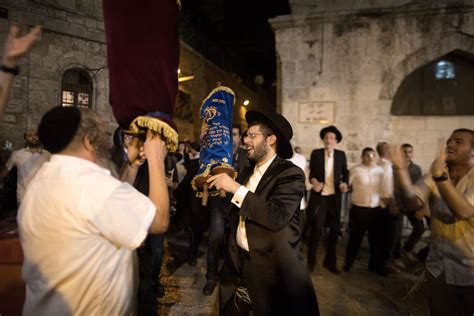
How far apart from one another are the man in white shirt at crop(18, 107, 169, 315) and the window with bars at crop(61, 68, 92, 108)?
8638mm

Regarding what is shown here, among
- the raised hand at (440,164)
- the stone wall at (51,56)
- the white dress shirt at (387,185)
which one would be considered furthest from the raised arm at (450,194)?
the stone wall at (51,56)

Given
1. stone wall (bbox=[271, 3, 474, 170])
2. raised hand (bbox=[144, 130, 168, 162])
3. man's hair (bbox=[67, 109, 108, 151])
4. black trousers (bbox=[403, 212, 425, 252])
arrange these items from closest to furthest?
man's hair (bbox=[67, 109, 108, 151]) < raised hand (bbox=[144, 130, 168, 162]) < black trousers (bbox=[403, 212, 425, 252]) < stone wall (bbox=[271, 3, 474, 170])

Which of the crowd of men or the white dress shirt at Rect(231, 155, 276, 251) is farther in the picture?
the white dress shirt at Rect(231, 155, 276, 251)

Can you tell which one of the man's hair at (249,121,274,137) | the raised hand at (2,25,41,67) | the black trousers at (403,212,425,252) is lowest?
the black trousers at (403,212,425,252)

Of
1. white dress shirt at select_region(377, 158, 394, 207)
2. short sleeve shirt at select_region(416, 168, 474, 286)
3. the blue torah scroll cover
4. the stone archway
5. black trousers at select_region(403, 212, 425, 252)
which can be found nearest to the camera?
short sleeve shirt at select_region(416, 168, 474, 286)

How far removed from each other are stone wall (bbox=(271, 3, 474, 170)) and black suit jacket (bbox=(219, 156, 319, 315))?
6.10 metres

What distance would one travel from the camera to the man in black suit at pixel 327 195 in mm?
5133

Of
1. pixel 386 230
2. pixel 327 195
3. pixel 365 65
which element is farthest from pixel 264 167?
pixel 365 65

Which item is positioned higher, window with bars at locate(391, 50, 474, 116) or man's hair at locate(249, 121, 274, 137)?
window with bars at locate(391, 50, 474, 116)

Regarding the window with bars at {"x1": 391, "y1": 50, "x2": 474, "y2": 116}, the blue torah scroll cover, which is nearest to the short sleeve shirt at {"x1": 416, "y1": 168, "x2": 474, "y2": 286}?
the blue torah scroll cover

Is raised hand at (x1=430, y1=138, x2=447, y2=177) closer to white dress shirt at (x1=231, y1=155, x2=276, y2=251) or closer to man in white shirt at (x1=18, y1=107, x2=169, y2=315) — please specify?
white dress shirt at (x1=231, y1=155, x2=276, y2=251)

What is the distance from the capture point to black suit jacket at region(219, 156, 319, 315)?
2.24m

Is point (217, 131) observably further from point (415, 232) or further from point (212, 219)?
point (415, 232)

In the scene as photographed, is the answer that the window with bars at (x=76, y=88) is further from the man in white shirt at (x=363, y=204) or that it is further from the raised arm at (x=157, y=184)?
the raised arm at (x=157, y=184)
